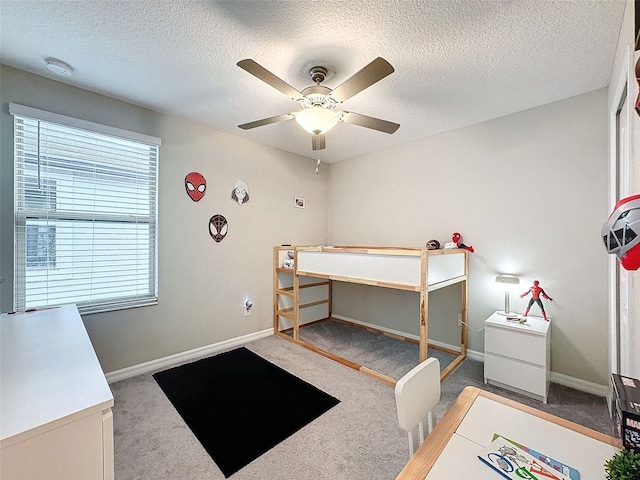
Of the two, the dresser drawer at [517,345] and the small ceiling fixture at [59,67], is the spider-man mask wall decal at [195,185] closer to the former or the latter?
the small ceiling fixture at [59,67]

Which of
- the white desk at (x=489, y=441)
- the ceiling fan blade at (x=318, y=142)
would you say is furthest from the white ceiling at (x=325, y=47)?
the white desk at (x=489, y=441)

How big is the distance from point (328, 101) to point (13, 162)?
2.34 meters

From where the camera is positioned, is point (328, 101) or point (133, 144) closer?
point (328, 101)

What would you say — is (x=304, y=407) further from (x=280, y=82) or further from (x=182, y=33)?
(x=182, y=33)

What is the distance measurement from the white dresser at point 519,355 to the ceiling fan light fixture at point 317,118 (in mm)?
2140

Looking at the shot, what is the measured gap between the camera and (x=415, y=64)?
6.10 ft

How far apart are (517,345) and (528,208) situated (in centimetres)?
125

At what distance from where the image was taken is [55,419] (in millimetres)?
753

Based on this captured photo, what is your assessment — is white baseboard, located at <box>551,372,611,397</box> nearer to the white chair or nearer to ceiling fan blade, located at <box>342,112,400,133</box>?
the white chair

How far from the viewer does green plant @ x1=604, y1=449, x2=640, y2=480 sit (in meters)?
0.56

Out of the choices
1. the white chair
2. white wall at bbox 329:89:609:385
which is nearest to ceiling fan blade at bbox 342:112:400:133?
white wall at bbox 329:89:609:385

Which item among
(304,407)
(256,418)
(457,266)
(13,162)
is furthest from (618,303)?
(13,162)

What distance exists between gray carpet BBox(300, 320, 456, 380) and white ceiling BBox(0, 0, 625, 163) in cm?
249

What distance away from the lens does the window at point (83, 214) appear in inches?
79.3
